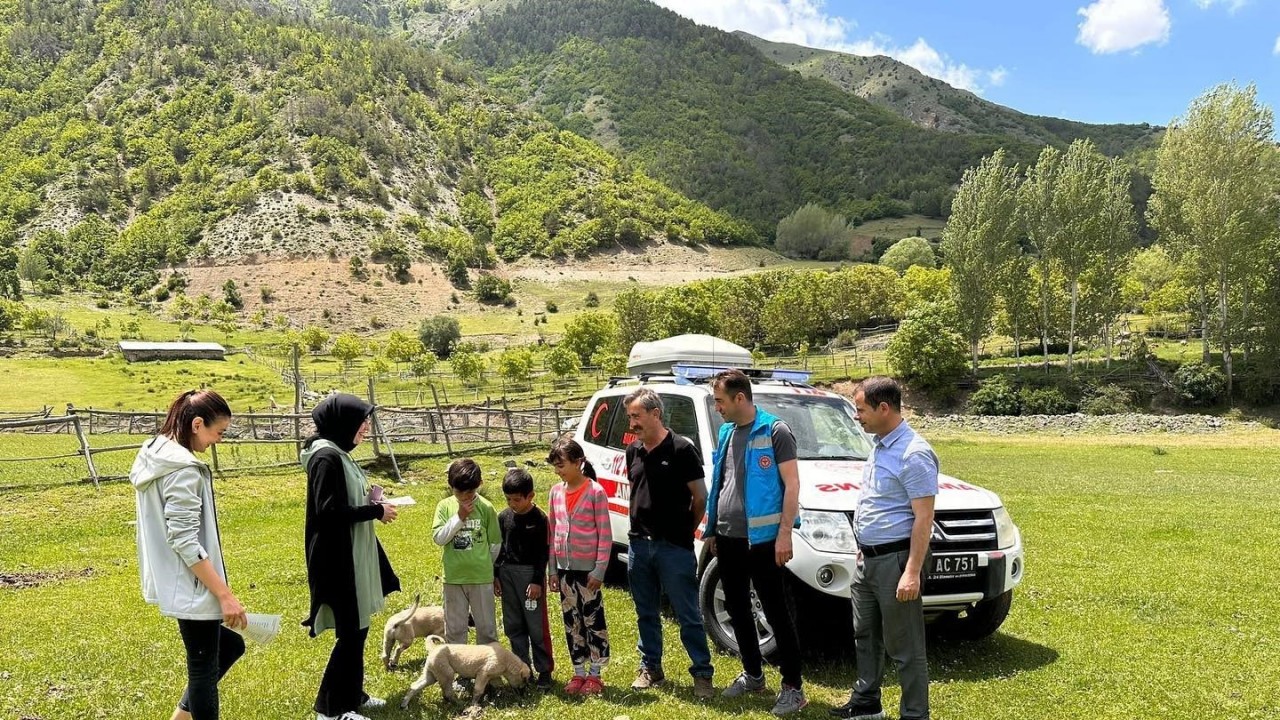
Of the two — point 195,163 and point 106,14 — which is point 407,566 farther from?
point 106,14

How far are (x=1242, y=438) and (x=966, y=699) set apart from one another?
37305 millimetres

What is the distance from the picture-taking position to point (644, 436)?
5004mm

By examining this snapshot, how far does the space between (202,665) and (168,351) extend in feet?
242

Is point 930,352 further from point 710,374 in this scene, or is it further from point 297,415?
point 710,374

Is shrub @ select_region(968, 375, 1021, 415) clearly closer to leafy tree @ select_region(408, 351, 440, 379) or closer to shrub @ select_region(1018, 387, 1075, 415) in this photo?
shrub @ select_region(1018, 387, 1075, 415)

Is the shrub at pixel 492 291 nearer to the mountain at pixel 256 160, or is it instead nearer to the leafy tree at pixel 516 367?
the mountain at pixel 256 160

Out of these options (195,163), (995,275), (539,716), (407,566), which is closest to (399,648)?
(539,716)

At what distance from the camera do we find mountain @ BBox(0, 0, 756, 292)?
12438cm

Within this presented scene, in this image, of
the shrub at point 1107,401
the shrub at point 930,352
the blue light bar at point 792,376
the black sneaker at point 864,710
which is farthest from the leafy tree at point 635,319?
the black sneaker at point 864,710

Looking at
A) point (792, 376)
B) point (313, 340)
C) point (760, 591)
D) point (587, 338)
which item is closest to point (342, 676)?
point (760, 591)

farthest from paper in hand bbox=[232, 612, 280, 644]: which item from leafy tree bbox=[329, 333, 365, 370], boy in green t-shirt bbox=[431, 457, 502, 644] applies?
leafy tree bbox=[329, 333, 365, 370]

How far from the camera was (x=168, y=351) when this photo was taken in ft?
215

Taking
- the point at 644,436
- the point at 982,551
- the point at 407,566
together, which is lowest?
the point at 407,566

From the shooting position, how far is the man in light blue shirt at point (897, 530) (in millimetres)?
4129
